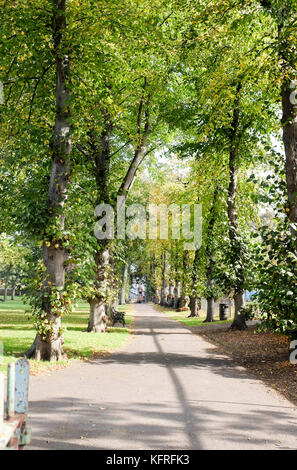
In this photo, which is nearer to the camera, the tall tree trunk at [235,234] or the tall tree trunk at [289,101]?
the tall tree trunk at [289,101]

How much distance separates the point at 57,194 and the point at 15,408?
8048mm

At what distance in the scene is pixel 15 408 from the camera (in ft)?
11.2

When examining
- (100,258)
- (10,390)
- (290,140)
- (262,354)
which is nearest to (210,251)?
(100,258)

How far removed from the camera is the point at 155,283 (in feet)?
212

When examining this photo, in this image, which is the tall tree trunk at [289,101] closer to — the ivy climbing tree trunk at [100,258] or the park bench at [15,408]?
the park bench at [15,408]

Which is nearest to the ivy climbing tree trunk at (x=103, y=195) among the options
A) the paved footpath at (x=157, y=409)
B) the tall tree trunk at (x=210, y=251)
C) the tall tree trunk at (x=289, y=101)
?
the tall tree trunk at (x=210, y=251)

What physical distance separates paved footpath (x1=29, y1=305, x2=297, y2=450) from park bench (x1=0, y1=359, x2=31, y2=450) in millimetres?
1529

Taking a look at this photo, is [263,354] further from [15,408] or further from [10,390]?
[10,390]

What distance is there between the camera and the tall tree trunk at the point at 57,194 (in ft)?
35.0

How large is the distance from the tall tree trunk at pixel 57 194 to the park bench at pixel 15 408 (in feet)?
23.7

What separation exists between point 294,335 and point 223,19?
8511 millimetres

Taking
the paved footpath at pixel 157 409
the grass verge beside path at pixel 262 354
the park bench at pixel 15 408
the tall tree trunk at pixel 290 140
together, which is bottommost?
the grass verge beside path at pixel 262 354

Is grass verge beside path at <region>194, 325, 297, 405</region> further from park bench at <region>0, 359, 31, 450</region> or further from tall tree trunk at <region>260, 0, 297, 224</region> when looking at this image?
park bench at <region>0, 359, 31, 450</region>

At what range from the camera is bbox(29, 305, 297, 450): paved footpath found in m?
5.04
